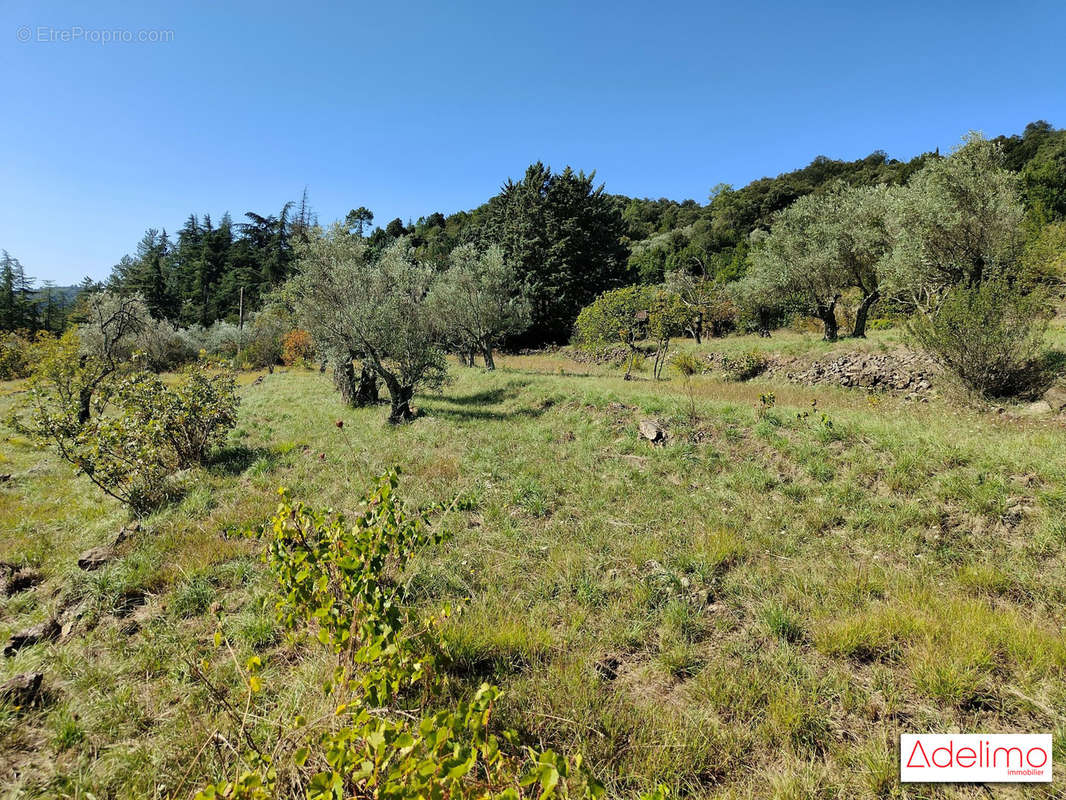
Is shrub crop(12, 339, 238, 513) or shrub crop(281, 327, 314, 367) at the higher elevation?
shrub crop(281, 327, 314, 367)

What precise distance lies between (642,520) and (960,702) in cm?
363

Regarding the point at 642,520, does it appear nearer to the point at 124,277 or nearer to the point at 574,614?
the point at 574,614

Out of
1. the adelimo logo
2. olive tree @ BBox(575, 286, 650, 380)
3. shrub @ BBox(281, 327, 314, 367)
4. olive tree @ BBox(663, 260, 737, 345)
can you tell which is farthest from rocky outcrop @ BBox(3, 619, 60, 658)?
shrub @ BBox(281, 327, 314, 367)

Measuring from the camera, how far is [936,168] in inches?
625

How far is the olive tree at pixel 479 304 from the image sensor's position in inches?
1033

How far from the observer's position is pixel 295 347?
41.1 m

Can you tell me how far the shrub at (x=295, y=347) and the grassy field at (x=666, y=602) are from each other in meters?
32.5

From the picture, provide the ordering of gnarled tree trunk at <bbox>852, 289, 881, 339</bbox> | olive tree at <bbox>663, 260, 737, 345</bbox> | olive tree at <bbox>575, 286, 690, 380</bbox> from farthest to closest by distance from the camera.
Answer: olive tree at <bbox>663, 260, 737, 345</bbox>, gnarled tree trunk at <bbox>852, 289, 881, 339</bbox>, olive tree at <bbox>575, 286, 690, 380</bbox>

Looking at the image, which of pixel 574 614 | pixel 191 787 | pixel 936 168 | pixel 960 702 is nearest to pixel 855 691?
pixel 960 702

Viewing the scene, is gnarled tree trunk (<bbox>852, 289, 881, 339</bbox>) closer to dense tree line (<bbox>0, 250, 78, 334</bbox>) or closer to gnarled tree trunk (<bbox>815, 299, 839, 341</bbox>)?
gnarled tree trunk (<bbox>815, 299, 839, 341</bbox>)

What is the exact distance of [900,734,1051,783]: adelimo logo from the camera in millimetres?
2613

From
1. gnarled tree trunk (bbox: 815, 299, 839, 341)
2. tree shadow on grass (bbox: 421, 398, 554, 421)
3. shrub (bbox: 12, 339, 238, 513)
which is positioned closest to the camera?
shrub (bbox: 12, 339, 238, 513)

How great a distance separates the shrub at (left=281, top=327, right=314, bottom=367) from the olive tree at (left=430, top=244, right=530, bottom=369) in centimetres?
1920

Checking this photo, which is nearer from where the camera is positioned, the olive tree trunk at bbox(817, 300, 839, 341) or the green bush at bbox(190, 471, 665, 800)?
the green bush at bbox(190, 471, 665, 800)
